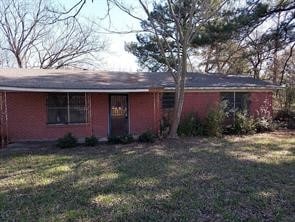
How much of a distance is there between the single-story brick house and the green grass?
278 centimetres

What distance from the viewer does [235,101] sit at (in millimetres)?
19469

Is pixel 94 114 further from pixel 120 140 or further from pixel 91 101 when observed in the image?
pixel 120 140

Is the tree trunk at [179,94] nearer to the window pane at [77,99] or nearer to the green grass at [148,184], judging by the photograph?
the green grass at [148,184]

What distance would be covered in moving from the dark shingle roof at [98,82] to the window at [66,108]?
0.73m

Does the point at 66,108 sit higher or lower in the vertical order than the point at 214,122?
higher

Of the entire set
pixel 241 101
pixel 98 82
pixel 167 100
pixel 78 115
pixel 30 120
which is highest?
pixel 98 82

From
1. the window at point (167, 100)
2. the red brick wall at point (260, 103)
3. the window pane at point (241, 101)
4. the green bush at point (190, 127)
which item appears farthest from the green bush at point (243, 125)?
the window at point (167, 100)

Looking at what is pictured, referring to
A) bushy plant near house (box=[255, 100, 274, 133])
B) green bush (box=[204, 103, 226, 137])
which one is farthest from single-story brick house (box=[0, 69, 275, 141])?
green bush (box=[204, 103, 226, 137])

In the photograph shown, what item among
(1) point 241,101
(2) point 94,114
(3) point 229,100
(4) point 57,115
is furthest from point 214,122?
(4) point 57,115

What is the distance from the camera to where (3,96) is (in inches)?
586

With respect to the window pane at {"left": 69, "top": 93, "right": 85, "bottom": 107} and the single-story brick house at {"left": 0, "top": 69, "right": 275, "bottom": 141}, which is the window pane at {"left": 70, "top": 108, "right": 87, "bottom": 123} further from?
the window pane at {"left": 69, "top": 93, "right": 85, "bottom": 107}

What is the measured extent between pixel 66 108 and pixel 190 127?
557 cm

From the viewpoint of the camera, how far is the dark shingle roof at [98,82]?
1441 cm

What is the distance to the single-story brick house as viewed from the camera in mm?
15023
